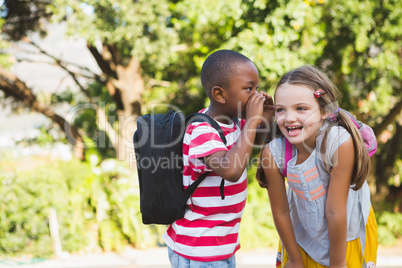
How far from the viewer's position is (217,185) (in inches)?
70.3

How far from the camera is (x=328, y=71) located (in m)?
6.78

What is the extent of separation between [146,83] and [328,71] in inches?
181

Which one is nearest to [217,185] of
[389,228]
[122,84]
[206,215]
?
[206,215]

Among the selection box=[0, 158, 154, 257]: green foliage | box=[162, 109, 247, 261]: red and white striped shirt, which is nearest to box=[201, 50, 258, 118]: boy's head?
box=[162, 109, 247, 261]: red and white striped shirt

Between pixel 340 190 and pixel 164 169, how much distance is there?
2.65ft

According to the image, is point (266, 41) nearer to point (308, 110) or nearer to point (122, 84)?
point (308, 110)

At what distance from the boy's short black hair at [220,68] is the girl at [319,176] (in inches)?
9.6

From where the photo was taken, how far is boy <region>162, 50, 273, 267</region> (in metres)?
1.73

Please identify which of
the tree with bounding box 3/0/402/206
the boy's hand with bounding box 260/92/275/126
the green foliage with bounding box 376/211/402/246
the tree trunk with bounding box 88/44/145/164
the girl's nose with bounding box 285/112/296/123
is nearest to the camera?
the girl's nose with bounding box 285/112/296/123

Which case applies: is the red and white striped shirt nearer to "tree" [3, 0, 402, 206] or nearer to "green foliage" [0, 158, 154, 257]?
"tree" [3, 0, 402, 206]

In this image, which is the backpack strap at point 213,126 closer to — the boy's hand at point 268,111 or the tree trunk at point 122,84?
the boy's hand at point 268,111

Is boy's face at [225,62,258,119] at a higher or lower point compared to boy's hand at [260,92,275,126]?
higher

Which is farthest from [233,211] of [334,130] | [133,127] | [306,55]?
[133,127]

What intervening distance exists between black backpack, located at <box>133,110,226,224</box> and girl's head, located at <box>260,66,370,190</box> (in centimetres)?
32
